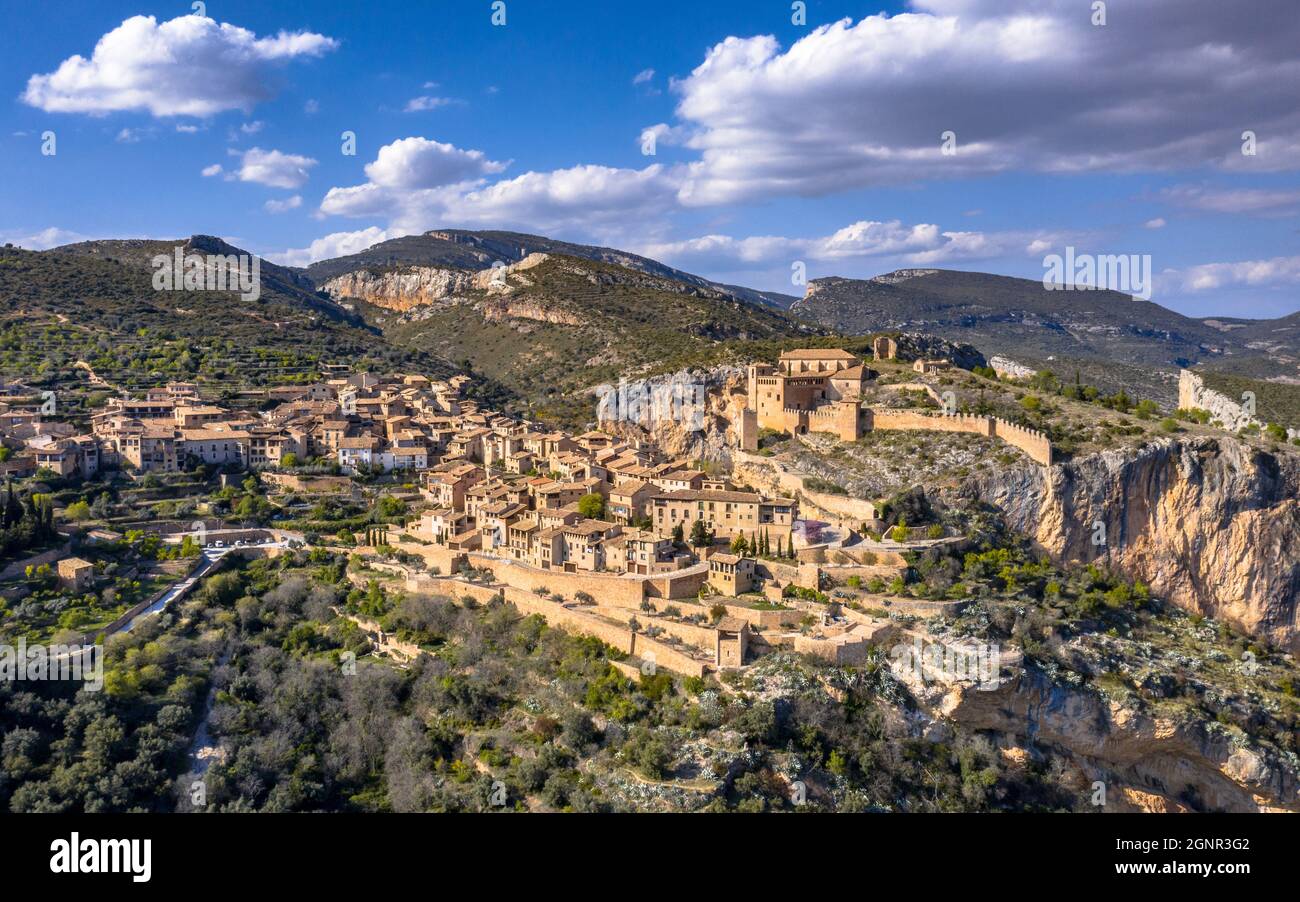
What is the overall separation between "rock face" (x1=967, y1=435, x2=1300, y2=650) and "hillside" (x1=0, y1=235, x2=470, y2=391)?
39234 millimetres

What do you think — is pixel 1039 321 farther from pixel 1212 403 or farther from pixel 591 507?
pixel 591 507

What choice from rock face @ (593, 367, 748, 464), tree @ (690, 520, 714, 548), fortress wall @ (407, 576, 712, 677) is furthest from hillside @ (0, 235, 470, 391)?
tree @ (690, 520, 714, 548)

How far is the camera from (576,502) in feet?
94.3

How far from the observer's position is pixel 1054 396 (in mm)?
37812

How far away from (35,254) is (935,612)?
65.1 m

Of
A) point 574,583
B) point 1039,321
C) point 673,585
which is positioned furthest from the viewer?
point 1039,321

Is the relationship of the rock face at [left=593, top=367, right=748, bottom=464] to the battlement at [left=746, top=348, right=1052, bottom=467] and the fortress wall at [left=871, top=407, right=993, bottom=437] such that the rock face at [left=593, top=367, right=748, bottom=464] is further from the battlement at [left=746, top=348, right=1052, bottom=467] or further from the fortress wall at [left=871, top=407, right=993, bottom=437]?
the fortress wall at [left=871, top=407, right=993, bottom=437]

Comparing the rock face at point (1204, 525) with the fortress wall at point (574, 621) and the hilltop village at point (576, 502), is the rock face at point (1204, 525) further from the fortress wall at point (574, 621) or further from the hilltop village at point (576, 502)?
the fortress wall at point (574, 621)

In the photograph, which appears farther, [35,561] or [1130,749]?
[35,561]

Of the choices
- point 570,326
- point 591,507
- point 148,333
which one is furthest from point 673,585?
point 570,326

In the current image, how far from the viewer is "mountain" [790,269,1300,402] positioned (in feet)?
343

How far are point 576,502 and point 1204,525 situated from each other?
68.6 ft

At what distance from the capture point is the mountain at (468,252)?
4648 inches
